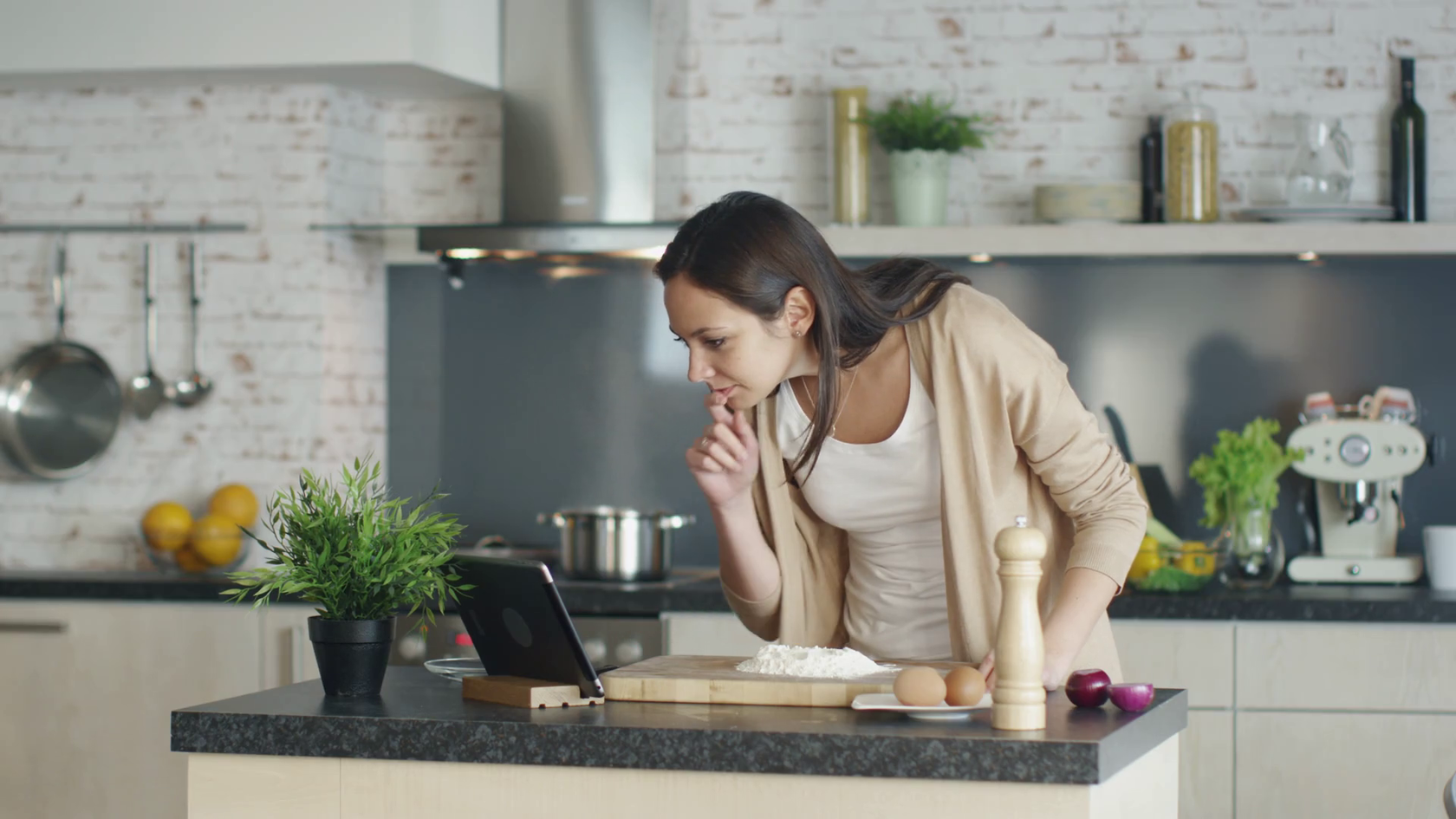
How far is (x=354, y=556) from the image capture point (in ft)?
5.72

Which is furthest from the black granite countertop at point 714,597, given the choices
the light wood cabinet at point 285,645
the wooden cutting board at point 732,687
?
the wooden cutting board at point 732,687

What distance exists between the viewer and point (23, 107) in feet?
12.9

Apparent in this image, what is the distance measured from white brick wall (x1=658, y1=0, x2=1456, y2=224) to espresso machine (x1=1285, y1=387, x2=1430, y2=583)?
573 mm

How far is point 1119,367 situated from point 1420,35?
3.61 ft

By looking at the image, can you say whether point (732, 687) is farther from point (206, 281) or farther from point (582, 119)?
point (206, 281)

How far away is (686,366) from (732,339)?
2.14m

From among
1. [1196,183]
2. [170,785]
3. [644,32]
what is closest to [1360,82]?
[1196,183]

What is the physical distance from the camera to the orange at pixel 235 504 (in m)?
3.70

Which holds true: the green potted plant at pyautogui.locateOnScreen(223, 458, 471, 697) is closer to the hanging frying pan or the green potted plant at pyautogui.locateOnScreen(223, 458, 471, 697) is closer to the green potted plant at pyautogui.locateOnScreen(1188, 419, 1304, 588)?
the green potted plant at pyautogui.locateOnScreen(1188, 419, 1304, 588)

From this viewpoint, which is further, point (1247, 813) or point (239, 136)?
point (239, 136)

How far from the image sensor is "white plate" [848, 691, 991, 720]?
1517mm

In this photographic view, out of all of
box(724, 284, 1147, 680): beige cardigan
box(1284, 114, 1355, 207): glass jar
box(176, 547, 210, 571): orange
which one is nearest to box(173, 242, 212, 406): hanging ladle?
box(176, 547, 210, 571): orange

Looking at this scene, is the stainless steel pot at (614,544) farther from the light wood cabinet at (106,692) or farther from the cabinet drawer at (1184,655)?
the cabinet drawer at (1184,655)

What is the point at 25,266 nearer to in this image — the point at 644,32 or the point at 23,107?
the point at 23,107
